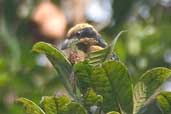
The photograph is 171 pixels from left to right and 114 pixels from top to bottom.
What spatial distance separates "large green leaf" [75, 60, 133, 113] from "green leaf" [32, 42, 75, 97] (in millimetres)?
49

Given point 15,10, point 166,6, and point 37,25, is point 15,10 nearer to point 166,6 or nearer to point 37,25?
point 37,25

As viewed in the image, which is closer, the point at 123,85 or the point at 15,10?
the point at 123,85

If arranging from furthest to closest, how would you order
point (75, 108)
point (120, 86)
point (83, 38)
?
point (83, 38) → point (120, 86) → point (75, 108)

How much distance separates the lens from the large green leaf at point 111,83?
5.13ft

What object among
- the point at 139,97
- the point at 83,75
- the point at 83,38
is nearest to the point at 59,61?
the point at 83,75

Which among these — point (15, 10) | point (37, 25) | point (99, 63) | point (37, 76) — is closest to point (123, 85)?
point (99, 63)

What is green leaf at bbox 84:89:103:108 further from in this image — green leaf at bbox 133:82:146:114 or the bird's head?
the bird's head

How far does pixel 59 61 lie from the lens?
1647 mm

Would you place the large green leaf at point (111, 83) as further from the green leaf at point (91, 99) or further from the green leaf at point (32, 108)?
the green leaf at point (32, 108)

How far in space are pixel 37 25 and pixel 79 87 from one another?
3216mm

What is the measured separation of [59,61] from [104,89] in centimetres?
14

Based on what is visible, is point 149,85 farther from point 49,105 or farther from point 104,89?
point 49,105

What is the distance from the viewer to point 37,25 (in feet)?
15.7

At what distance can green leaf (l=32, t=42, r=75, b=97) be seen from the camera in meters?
1.62
